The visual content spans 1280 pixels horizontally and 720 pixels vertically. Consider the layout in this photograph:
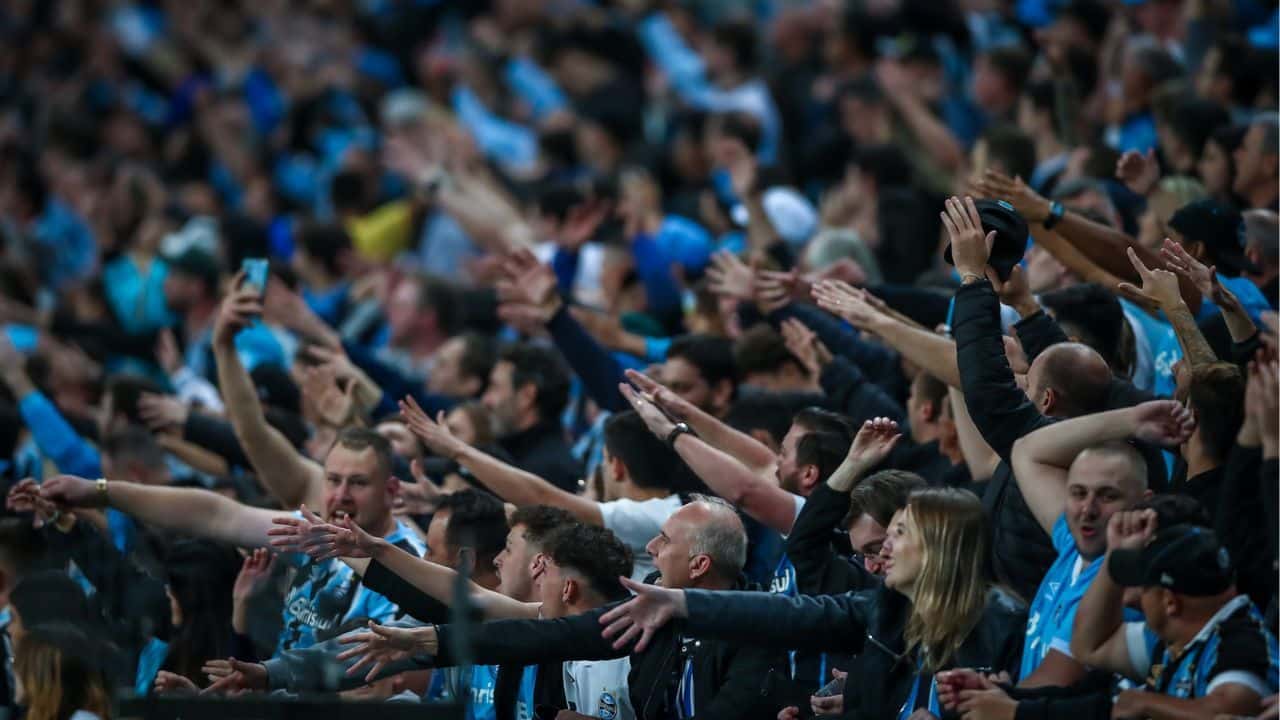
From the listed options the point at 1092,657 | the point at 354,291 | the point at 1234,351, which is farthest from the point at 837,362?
the point at 354,291

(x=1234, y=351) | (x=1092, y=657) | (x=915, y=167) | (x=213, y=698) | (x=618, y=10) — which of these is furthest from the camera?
(x=618, y=10)

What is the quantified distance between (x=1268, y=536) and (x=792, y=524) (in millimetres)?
1739

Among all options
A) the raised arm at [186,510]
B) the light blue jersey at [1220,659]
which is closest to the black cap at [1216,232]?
the light blue jersey at [1220,659]

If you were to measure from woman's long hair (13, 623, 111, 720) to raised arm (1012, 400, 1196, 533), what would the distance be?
318cm

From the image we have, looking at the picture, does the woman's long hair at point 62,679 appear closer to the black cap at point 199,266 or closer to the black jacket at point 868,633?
the black jacket at point 868,633

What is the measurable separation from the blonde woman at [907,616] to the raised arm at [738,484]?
1.14 m

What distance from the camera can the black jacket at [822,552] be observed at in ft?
21.7

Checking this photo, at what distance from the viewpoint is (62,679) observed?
6492 mm

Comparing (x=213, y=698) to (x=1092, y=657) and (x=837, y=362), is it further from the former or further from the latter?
(x=837, y=362)

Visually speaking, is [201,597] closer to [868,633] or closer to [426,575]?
[426,575]

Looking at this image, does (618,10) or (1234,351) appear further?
(618,10)

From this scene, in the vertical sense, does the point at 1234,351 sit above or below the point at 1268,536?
above

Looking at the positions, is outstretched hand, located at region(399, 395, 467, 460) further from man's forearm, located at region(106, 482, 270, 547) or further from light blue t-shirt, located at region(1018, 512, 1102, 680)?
light blue t-shirt, located at region(1018, 512, 1102, 680)

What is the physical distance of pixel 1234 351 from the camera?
6797 millimetres
